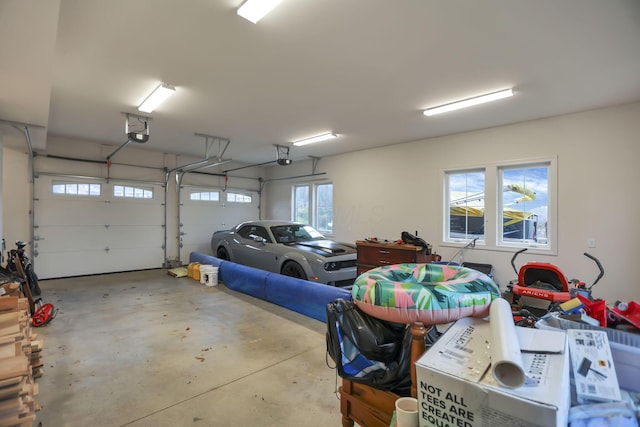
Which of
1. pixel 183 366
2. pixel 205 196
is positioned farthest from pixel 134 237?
pixel 183 366

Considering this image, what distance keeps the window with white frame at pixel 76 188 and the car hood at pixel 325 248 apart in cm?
474

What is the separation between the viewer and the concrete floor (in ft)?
7.07

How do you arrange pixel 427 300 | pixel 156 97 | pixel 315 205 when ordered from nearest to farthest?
1. pixel 427 300
2. pixel 156 97
3. pixel 315 205

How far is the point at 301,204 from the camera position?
9141 mm

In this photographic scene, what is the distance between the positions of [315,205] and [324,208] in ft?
1.09

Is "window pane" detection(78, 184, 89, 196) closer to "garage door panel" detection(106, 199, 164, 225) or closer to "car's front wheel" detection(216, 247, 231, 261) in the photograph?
"garage door panel" detection(106, 199, 164, 225)

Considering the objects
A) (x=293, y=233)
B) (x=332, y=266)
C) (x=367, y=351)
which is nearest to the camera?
(x=367, y=351)

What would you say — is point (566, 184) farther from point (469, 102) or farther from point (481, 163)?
point (469, 102)

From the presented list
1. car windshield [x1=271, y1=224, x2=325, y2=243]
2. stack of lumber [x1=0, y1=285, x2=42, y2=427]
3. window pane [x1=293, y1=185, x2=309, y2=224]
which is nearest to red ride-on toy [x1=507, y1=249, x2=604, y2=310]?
stack of lumber [x1=0, y1=285, x2=42, y2=427]

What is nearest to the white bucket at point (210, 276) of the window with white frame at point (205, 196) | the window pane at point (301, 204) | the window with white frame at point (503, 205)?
the window with white frame at point (205, 196)

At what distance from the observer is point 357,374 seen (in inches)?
64.1

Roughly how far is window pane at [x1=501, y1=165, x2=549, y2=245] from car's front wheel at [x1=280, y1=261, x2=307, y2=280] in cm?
352

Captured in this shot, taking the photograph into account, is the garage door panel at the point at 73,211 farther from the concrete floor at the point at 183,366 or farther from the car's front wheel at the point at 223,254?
the car's front wheel at the point at 223,254

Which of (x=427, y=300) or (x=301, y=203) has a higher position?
(x=301, y=203)
